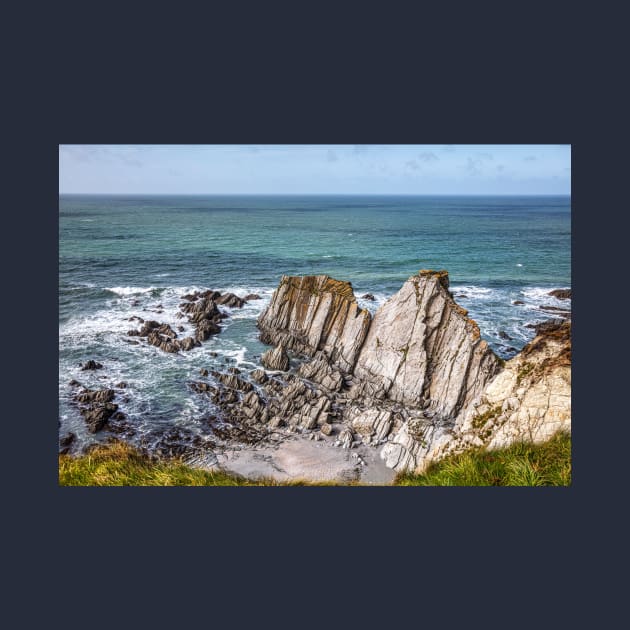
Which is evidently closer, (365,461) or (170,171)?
(365,461)

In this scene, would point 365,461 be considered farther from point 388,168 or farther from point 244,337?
point 388,168

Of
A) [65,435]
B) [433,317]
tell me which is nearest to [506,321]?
[433,317]

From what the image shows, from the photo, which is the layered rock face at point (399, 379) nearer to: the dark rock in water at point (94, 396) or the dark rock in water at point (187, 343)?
the dark rock in water at point (187, 343)

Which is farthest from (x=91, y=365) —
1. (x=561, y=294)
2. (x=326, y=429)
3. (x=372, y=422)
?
(x=561, y=294)

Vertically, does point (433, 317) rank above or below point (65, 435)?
above

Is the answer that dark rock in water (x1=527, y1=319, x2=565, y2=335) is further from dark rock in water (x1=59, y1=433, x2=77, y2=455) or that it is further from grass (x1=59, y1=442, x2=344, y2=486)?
dark rock in water (x1=59, y1=433, x2=77, y2=455)

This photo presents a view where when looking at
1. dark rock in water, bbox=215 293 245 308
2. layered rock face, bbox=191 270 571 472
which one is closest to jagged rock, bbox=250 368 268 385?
layered rock face, bbox=191 270 571 472
